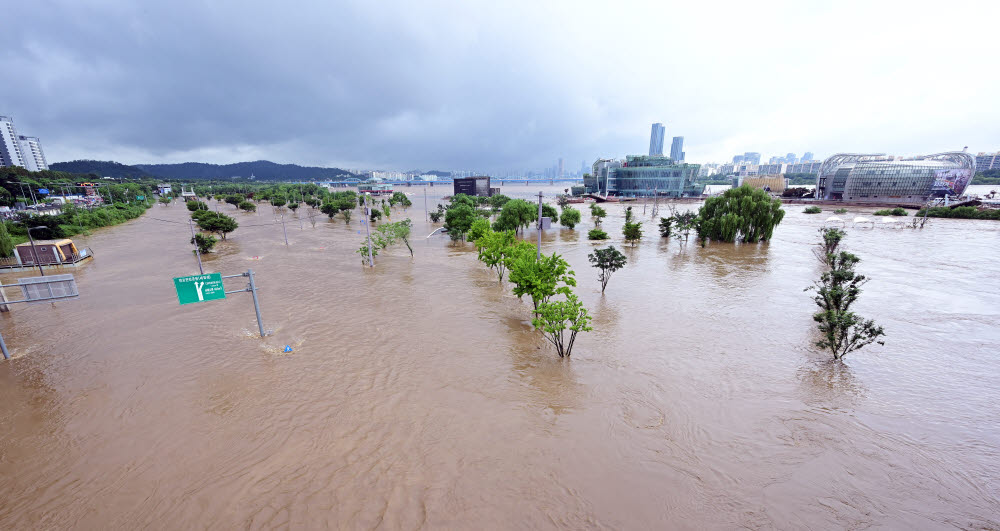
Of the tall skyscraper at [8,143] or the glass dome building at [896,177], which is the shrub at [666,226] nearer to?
the glass dome building at [896,177]

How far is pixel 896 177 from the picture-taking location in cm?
7369

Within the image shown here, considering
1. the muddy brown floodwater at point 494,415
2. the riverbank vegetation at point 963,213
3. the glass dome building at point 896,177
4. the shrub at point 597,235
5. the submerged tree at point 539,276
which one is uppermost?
the glass dome building at point 896,177

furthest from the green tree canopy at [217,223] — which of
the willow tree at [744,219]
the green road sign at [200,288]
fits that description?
the willow tree at [744,219]

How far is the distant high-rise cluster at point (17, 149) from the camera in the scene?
139625mm

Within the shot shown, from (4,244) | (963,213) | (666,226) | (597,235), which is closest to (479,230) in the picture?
(597,235)

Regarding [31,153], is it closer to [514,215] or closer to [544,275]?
[514,215]

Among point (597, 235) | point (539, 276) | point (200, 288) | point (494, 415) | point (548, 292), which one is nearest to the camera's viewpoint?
point (494, 415)

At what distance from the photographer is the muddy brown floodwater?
7.90 meters

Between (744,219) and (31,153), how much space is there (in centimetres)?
27756

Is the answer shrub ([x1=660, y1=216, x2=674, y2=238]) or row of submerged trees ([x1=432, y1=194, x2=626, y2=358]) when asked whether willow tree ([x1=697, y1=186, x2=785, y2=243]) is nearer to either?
shrub ([x1=660, y1=216, x2=674, y2=238])

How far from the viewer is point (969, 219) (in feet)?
176

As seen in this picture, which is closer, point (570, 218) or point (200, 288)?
point (200, 288)

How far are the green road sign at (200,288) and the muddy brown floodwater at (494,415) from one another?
2772 millimetres

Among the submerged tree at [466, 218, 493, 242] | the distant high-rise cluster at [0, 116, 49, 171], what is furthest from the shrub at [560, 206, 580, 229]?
the distant high-rise cluster at [0, 116, 49, 171]
